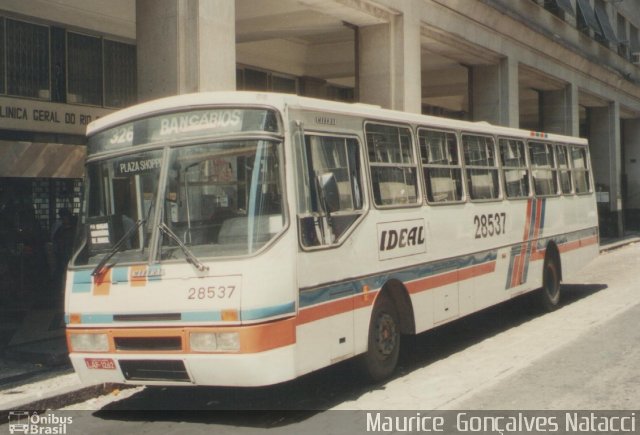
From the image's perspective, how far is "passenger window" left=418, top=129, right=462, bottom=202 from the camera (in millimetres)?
9953

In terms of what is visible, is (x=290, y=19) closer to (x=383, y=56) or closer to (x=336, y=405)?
(x=383, y=56)

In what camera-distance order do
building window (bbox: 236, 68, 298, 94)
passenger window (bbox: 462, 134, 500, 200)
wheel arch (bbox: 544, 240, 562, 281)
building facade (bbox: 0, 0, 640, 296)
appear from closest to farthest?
passenger window (bbox: 462, 134, 500, 200) < building facade (bbox: 0, 0, 640, 296) < wheel arch (bbox: 544, 240, 562, 281) < building window (bbox: 236, 68, 298, 94)

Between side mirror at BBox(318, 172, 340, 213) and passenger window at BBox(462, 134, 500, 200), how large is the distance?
11.9 ft

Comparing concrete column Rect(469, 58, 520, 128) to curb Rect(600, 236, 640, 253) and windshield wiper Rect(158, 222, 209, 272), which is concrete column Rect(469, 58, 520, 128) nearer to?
curb Rect(600, 236, 640, 253)


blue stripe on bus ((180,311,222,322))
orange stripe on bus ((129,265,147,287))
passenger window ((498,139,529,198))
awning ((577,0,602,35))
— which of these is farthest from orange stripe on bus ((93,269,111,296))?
awning ((577,0,602,35))

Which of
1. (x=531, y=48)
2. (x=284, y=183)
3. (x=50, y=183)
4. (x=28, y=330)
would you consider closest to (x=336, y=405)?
(x=284, y=183)

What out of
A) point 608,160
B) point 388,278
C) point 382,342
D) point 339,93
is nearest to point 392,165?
point 388,278

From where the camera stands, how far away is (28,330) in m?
12.3

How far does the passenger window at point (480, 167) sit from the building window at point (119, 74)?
7.38 m

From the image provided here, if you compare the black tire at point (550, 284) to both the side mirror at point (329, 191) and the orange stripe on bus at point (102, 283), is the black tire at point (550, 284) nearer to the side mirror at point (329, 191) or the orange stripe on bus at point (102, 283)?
the side mirror at point (329, 191)

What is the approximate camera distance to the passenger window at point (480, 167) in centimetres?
1115

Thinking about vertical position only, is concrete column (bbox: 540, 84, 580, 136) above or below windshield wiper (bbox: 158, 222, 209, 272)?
above

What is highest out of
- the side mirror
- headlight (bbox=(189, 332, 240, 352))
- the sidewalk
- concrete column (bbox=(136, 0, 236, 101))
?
concrete column (bbox=(136, 0, 236, 101))

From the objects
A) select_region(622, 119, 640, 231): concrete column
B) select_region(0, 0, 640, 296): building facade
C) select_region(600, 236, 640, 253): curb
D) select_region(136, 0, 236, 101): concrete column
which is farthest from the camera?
select_region(622, 119, 640, 231): concrete column
